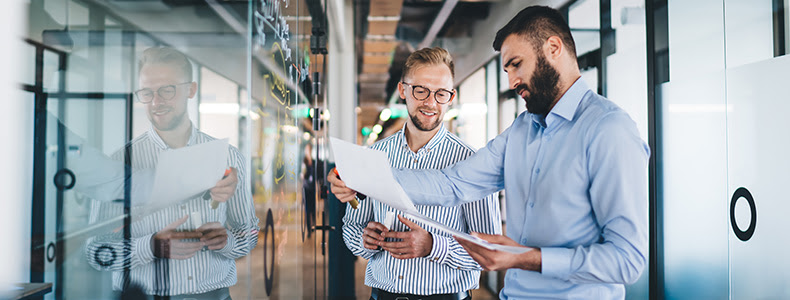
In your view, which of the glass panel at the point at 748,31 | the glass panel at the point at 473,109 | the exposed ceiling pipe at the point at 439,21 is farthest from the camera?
the glass panel at the point at 473,109

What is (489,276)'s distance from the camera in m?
5.86

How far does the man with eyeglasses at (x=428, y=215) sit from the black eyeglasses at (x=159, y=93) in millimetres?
1209

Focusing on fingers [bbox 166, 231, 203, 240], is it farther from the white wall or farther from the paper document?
the paper document

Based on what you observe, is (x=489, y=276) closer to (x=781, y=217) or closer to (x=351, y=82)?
(x=351, y=82)

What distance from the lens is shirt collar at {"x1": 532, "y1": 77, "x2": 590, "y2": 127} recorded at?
1.36m

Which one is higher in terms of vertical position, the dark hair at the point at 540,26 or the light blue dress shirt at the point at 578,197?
the dark hair at the point at 540,26

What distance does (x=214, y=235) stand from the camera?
86 centimetres

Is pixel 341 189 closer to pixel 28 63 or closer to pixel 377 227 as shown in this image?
pixel 377 227

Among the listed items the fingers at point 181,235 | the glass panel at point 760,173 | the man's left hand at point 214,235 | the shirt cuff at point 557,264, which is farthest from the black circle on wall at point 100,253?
the glass panel at point 760,173

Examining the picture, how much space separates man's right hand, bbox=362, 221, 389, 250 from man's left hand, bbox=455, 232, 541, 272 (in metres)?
0.59

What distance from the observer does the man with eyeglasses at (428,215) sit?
1.84 m

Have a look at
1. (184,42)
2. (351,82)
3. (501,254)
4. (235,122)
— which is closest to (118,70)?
(184,42)

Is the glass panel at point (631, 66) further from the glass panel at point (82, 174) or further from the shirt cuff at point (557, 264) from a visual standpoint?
the glass panel at point (82, 174)

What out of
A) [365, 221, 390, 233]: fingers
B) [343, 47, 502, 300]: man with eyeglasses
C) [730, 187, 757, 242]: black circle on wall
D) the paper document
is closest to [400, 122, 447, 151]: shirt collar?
[343, 47, 502, 300]: man with eyeglasses
